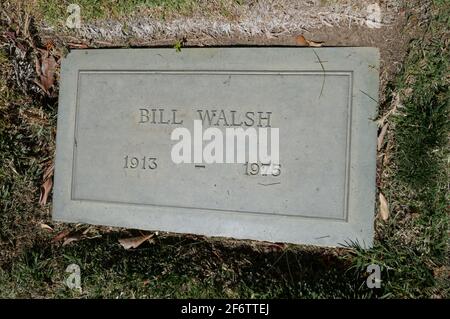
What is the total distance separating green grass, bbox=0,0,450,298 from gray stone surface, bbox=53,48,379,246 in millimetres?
172

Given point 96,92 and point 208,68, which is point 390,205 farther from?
point 96,92

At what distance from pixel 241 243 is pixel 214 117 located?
76 centimetres

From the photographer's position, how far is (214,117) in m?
2.66

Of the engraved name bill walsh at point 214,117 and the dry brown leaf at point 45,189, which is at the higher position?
the engraved name bill walsh at point 214,117

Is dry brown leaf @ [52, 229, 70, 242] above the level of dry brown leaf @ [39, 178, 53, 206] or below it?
below

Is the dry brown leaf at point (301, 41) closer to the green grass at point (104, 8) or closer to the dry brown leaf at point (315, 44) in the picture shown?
the dry brown leaf at point (315, 44)

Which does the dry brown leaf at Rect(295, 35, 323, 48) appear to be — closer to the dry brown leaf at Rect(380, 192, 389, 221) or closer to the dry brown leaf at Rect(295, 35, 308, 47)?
the dry brown leaf at Rect(295, 35, 308, 47)

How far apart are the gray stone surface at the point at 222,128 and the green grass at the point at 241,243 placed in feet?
0.56

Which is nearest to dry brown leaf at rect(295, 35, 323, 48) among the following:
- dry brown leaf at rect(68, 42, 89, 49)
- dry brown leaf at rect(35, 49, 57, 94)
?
dry brown leaf at rect(68, 42, 89, 49)

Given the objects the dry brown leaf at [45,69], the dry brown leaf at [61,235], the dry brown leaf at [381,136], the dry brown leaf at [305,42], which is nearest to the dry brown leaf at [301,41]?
the dry brown leaf at [305,42]

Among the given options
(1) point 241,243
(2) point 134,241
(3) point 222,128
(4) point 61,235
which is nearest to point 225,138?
(3) point 222,128

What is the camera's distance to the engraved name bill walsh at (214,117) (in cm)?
260

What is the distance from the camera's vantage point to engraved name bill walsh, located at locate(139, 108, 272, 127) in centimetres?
260
